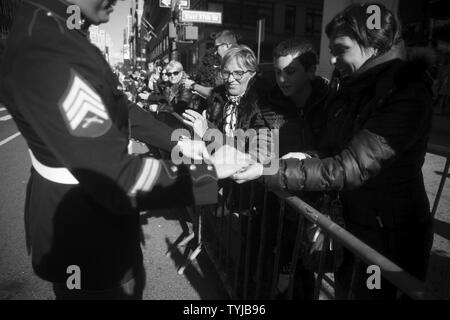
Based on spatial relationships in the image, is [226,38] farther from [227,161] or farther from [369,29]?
[227,161]

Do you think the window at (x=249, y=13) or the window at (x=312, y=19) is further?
the window at (x=312, y=19)

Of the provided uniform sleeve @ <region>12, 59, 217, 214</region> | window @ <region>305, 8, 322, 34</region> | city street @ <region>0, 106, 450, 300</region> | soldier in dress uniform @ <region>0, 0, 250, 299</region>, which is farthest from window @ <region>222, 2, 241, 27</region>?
uniform sleeve @ <region>12, 59, 217, 214</region>

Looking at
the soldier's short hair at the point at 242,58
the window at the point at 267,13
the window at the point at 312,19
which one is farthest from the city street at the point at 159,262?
the window at the point at 312,19

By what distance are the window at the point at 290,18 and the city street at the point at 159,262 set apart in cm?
2877

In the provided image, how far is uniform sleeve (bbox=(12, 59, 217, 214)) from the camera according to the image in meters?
1.02

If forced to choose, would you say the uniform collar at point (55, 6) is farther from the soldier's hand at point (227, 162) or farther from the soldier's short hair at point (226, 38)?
the soldier's short hair at point (226, 38)

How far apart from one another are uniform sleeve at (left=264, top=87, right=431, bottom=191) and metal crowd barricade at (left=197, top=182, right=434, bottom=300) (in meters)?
0.18

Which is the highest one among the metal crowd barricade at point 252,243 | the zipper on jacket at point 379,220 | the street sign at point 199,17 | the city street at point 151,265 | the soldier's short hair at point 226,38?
the street sign at point 199,17

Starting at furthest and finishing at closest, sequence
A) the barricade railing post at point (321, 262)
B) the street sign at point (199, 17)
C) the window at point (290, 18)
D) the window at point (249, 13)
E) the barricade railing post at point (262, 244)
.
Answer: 1. the window at point (290, 18)
2. the window at point (249, 13)
3. the street sign at point (199, 17)
4. the barricade railing post at point (262, 244)
5. the barricade railing post at point (321, 262)

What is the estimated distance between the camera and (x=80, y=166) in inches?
41.9

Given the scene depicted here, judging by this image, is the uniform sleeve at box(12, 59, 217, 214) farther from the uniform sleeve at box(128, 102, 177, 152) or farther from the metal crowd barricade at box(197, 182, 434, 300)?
the metal crowd barricade at box(197, 182, 434, 300)

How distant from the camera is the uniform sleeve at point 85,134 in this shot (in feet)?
3.34

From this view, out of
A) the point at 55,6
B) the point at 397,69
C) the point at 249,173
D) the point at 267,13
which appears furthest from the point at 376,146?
the point at 267,13

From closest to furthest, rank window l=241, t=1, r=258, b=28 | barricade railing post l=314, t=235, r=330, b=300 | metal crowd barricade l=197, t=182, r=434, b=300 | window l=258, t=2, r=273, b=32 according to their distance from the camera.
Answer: barricade railing post l=314, t=235, r=330, b=300
metal crowd barricade l=197, t=182, r=434, b=300
window l=241, t=1, r=258, b=28
window l=258, t=2, r=273, b=32
